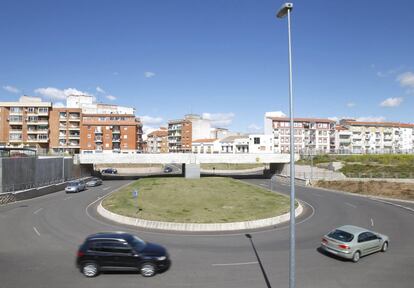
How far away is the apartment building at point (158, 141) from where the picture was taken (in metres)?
153

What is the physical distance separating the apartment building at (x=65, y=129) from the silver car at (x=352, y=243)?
9464 cm

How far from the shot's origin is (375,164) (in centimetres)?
7444

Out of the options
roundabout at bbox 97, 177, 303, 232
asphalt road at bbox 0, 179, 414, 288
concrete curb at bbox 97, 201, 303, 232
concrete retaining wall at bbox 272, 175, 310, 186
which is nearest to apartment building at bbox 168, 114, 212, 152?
concrete retaining wall at bbox 272, 175, 310, 186

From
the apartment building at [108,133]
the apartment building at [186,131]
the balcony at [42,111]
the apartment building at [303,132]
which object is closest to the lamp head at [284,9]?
the apartment building at [108,133]

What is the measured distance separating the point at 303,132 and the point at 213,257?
108114 mm

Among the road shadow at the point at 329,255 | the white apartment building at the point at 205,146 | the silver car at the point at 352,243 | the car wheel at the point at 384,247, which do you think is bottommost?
the road shadow at the point at 329,255

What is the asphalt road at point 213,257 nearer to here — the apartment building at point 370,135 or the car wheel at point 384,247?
the car wheel at point 384,247

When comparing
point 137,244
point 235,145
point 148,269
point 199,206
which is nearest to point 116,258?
point 137,244

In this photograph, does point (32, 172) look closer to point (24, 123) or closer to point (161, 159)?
point (161, 159)

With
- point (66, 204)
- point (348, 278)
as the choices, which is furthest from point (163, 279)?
point (66, 204)

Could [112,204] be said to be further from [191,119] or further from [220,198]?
[191,119]

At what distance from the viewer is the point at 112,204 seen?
34031 millimetres

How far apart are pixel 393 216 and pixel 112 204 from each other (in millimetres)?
27527

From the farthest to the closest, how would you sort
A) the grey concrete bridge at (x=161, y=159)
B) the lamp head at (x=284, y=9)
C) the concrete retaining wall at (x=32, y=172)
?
1. the grey concrete bridge at (x=161, y=159)
2. the concrete retaining wall at (x=32, y=172)
3. the lamp head at (x=284, y=9)
